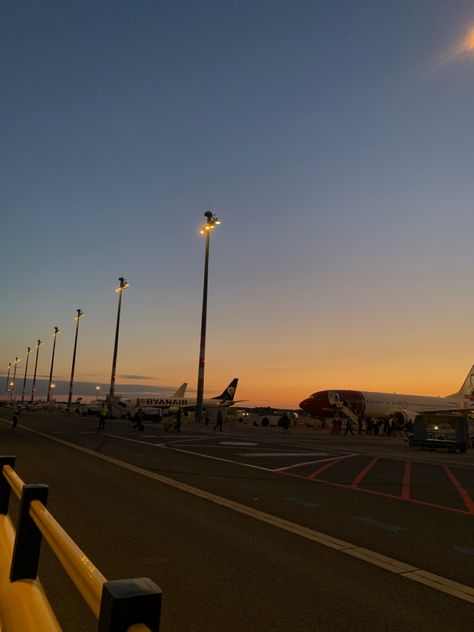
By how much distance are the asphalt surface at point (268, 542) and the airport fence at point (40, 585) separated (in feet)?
5.21

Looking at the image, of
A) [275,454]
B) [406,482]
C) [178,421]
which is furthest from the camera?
[178,421]

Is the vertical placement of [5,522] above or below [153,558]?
above

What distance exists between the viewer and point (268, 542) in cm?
672

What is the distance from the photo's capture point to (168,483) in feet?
36.7

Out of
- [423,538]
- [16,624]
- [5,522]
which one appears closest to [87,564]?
[16,624]

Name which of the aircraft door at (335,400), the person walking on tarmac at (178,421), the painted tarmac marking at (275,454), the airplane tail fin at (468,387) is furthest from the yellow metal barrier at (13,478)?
the airplane tail fin at (468,387)

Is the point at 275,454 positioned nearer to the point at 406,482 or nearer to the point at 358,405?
the point at 406,482

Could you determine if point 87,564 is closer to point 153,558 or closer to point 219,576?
point 219,576

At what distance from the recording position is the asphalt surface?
4516 mm

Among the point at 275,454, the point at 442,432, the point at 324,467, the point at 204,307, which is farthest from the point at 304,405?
the point at 324,467

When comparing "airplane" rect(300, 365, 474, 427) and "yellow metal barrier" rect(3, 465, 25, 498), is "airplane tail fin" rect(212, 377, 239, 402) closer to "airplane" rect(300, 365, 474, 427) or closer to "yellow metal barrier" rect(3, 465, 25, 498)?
"airplane" rect(300, 365, 474, 427)

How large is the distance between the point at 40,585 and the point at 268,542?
4454mm

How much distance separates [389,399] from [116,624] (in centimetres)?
5882

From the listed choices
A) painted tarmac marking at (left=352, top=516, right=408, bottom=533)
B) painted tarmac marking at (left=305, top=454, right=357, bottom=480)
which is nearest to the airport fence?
painted tarmac marking at (left=352, top=516, right=408, bottom=533)
